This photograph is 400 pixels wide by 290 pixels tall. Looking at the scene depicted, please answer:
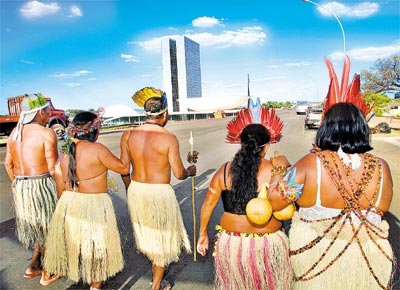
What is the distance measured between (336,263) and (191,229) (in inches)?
107

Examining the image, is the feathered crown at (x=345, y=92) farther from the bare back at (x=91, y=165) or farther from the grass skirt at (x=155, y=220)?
the bare back at (x=91, y=165)

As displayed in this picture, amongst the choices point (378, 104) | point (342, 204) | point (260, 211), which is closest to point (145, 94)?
point (260, 211)

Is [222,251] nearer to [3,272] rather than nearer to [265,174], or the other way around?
[265,174]

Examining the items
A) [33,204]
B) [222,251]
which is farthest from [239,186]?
[33,204]

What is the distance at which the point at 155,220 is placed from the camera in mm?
2857

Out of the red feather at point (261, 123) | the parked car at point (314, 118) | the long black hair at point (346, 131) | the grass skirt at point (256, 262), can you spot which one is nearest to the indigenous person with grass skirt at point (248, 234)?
the grass skirt at point (256, 262)

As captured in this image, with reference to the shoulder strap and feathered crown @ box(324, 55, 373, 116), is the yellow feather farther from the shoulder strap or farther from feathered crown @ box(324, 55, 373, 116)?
the shoulder strap

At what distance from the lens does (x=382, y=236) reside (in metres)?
1.86

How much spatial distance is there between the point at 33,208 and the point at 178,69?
103m

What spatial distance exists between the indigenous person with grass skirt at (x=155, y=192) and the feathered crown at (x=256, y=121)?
608 millimetres

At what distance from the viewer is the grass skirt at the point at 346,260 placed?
1863 millimetres

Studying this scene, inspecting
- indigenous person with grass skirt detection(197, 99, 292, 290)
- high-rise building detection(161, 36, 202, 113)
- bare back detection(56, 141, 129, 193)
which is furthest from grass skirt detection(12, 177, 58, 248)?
high-rise building detection(161, 36, 202, 113)

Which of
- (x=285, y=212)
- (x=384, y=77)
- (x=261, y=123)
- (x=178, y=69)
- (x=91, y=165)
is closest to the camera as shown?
(x=285, y=212)

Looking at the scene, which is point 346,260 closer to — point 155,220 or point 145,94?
point 155,220
